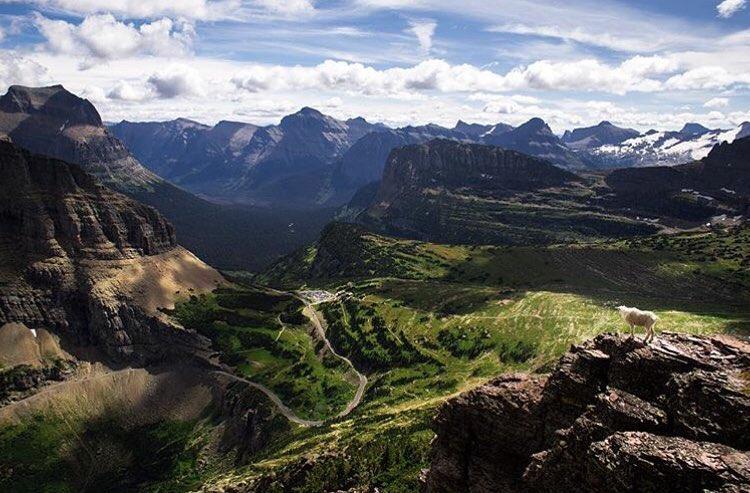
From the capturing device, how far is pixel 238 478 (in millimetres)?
166875

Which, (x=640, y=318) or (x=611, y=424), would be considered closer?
(x=611, y=424)

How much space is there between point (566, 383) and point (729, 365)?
44.8ft

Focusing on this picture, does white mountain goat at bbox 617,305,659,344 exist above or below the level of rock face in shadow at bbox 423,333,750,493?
above

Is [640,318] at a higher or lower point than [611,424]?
higher

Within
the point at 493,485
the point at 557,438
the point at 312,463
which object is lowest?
A: the point at 312,463

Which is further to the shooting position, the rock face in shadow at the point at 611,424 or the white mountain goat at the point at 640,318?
the white mountain goat at the point at 640,318

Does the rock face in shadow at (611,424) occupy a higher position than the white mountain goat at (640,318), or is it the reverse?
the white mountain goat at (640,318)

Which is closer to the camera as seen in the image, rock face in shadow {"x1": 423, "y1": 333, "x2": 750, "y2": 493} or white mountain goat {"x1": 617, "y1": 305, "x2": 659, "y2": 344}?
rock face in shadow {"x1": 423, "y1": 333, "x2": 750, "y2": 493}

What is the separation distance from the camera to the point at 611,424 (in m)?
41.3

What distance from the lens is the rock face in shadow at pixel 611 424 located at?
35625mm

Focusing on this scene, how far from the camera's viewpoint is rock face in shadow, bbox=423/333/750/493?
35625 millimetres

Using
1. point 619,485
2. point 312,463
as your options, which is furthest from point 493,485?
point 312,463

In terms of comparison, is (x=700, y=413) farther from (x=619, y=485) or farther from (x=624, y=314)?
(x=624, y=314)

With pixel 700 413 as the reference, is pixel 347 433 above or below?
below
